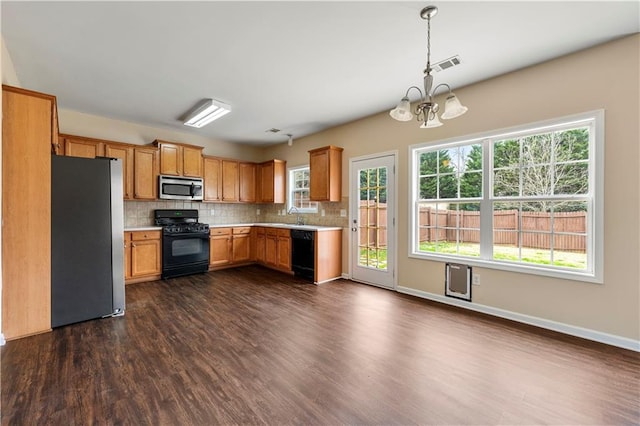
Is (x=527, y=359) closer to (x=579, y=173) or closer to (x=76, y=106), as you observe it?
(x=579, y=173)

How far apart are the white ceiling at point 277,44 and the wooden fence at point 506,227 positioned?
55.9 inches

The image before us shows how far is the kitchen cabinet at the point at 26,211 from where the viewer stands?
2.49 m

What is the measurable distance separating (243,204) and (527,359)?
576 cm

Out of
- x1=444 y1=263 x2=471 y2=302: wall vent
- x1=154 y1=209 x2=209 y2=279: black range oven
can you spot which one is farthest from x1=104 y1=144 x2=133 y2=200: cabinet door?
x1=444 y1=263 x2=471 y2=302: wall vent

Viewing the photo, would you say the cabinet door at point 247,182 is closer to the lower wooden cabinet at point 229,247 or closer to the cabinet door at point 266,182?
the cabinet door at point 266,182

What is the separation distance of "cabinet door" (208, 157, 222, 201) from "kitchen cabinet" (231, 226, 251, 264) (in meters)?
0.82

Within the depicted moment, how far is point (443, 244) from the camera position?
3.71m

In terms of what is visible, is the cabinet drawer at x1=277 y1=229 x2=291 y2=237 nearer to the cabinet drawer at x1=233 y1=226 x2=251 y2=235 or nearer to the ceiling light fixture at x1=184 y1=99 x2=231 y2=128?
the cabinet drawer at x1=233 y1=226 x2=251 y2=235

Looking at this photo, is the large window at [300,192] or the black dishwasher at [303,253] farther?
the large window at [300,192]

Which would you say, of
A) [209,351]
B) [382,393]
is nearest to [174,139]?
[209,351]

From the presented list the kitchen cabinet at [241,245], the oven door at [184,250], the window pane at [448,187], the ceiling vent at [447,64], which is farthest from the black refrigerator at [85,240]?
the window pane at [448,187]

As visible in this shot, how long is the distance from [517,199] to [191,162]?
518 centimetres

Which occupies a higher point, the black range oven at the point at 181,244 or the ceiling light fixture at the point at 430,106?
the ceiling light fixture at the point at 430,106

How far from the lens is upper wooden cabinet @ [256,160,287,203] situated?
6.00 metres
